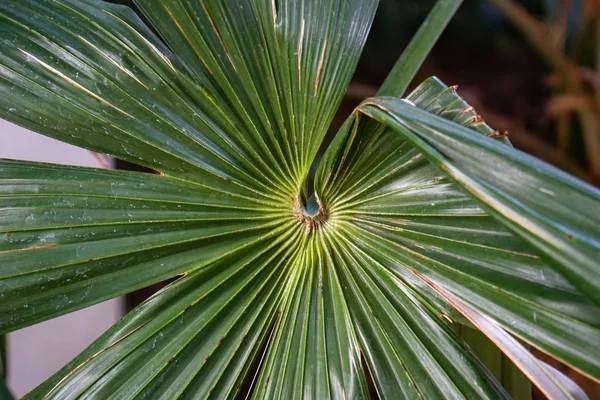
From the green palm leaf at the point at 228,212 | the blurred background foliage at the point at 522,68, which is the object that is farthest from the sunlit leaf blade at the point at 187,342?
the blurred background foliage at the point at 522,68

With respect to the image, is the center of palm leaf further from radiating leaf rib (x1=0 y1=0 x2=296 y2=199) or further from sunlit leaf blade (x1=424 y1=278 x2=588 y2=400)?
sunlit leaf blade (x1=424 y1=278 x2=588 y2=400)

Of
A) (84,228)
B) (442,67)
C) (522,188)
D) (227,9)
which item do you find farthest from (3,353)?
(442,67)

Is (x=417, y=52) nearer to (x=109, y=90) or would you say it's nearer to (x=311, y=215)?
(x=311, y=215)

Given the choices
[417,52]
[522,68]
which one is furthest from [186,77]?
[522,68]

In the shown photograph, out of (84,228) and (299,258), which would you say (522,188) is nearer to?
(299,258)

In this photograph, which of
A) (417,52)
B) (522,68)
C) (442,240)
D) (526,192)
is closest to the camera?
(526,192)
